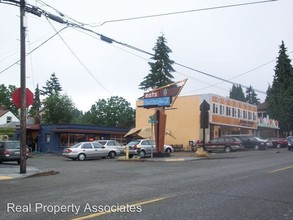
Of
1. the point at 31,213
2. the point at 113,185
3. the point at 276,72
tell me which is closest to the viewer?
the point at 31,213

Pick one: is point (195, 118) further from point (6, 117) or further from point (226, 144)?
point (6, 117)

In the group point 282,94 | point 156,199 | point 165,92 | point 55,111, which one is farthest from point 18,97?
point 282,94

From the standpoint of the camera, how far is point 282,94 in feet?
217

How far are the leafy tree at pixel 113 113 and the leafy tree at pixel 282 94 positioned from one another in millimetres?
26465

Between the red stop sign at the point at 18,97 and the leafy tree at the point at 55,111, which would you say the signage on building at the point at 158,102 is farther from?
the leafy tree at the point at 55,111

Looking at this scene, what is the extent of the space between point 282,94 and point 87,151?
141 ft

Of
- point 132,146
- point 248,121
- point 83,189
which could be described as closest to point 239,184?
point 83,189

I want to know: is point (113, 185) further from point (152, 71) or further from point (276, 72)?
point (276, 72)

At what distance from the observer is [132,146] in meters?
34.0

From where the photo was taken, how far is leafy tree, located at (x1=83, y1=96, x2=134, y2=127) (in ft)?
259

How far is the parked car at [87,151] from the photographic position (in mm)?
32469

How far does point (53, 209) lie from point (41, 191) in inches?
123

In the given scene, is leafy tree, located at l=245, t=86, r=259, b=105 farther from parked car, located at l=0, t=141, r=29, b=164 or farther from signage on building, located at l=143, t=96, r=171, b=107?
parked car, located at l=0, t=141, r=29, b=164

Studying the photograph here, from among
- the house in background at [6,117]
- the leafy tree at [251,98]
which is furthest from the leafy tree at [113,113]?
the leafy tree at [251,98]
